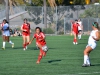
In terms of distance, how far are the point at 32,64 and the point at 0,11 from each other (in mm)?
39209

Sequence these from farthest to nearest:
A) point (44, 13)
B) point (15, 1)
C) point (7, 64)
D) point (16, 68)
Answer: point (15, 1), point (44, 13), point (7, 64), point (16, 68)

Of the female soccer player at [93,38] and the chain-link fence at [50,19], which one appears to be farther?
the chain-link fence at [50,19]

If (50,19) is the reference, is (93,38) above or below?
above

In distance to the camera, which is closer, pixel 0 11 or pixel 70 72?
pixel 70 72

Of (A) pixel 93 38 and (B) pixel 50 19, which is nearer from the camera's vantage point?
(A) pixel 93 38

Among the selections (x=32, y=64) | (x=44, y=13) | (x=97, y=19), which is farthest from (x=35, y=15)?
(x=32, y=64)

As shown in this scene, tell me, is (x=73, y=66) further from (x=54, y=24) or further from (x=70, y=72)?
(x=54, y=24)

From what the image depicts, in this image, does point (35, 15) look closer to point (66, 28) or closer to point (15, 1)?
point (66, 28)

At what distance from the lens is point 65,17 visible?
5731 centimetres

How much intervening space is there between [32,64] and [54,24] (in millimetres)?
37931

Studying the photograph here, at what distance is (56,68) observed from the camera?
1636cm

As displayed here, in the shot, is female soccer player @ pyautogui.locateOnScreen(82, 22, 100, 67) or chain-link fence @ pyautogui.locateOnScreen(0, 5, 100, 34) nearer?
female soccer player @ pyautogui.locateOnScreen(82, 22, 100, 67)

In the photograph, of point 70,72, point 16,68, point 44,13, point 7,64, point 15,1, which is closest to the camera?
point 70,72

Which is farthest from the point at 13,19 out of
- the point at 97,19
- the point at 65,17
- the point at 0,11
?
the point at 97,19
